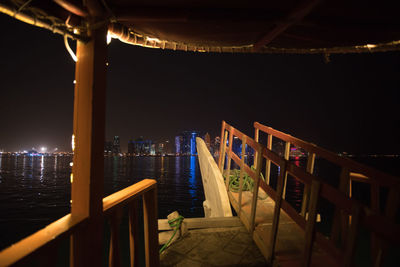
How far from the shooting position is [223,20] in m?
2.75

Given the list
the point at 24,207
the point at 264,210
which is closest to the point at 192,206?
the point at 24,207

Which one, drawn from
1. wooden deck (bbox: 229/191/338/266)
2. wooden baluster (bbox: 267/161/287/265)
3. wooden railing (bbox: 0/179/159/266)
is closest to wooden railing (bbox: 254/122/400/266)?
wooden baluster (bbox: 267/161/287/265)

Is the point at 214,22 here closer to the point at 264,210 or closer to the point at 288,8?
the point at 288,8

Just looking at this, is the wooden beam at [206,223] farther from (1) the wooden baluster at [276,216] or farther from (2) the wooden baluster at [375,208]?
(2) the wooden baluster at [375,208]

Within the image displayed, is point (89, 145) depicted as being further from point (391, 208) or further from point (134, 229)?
point (391, 208)

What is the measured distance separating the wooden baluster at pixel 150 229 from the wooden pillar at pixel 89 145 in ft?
3.16

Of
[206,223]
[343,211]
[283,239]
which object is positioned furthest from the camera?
[206,223]

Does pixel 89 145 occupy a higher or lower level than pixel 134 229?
higher

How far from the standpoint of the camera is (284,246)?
11.4ft

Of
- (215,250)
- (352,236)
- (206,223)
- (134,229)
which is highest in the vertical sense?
(352,236)

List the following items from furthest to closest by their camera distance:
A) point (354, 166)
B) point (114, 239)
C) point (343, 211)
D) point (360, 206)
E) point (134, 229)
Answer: point (354, 166) → point (134, 229) → point (114, 239) → point (343, 211) → point (360, 206)

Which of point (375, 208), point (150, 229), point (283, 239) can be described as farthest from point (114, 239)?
point (375, 208)

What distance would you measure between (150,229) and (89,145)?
1.60 m

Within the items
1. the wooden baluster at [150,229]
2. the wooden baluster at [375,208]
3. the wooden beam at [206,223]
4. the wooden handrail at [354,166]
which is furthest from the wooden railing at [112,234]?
the wooden baluster at [375,208]
